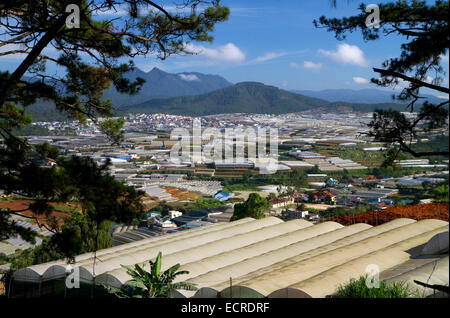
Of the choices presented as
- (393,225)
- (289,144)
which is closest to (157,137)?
(289,144)

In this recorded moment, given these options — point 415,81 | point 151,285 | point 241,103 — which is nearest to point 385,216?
point 151,285

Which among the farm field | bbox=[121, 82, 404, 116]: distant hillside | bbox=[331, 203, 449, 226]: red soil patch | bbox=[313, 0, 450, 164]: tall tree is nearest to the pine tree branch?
bbox=[313, 0, 450, 164]: tall tree

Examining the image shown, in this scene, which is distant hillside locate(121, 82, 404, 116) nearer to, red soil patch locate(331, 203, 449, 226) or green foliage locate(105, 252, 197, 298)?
red soil patch locate(331, 203, 449, 226)

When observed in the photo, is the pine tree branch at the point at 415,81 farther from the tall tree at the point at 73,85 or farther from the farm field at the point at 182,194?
the farm field at the point at 182,194

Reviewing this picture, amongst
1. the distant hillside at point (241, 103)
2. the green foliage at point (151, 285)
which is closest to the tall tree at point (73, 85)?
the green foliage at point (151, 285)

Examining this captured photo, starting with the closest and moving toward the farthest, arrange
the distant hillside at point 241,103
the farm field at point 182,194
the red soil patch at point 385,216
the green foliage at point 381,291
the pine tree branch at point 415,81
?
the pine tree branch at point 415,81
the green foliage at point 381,291
the red soil patch at point 385,216
the farm field at point 182,194
the distant hillside at point 241,103

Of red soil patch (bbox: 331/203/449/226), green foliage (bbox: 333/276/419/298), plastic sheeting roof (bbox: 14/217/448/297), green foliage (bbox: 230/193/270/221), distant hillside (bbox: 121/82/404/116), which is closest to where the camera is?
green foliage (bbox: 333/276/419/298)
